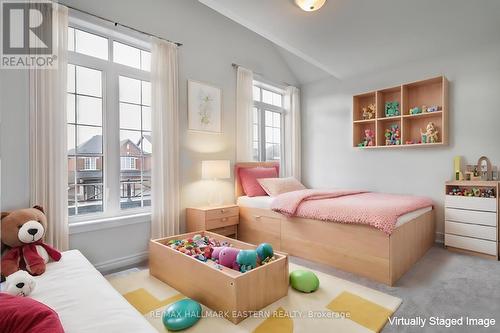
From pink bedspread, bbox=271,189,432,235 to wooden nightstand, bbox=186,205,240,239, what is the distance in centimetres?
57

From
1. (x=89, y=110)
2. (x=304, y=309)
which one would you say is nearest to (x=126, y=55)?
(x=89, y=110)

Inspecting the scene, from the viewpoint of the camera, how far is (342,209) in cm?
239

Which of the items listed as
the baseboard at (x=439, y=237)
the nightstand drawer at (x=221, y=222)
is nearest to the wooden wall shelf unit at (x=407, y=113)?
the baseboard at (x=439, y=237)

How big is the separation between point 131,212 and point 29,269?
1208 mm

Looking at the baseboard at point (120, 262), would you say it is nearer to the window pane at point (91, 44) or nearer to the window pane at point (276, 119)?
the window pane at point (91, 44)

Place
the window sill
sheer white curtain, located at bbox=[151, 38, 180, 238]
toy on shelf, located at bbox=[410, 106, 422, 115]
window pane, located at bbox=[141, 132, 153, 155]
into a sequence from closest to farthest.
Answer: the window sill
sheer white curtain, located at bbox=[151, 38, 180, 238]
window pane, located at bbox=[141, 132, 153, 155]
toy on shelf, located at bbox=[410, 106, 422, 115]

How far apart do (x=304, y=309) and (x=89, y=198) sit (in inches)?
86.1

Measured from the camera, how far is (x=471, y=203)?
9.13 feet

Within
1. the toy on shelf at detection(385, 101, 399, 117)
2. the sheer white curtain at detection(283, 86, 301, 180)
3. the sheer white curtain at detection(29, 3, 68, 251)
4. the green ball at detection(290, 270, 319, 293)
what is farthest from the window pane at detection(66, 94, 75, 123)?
the toy on shelf at detection(385, 101, 399, 117)

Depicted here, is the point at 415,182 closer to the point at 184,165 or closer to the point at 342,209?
the point at 342,209

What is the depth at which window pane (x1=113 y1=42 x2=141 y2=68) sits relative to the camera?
2.69 meters

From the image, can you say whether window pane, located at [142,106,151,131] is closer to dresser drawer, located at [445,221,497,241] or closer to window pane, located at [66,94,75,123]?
window pane, located at [66,94,75,123]

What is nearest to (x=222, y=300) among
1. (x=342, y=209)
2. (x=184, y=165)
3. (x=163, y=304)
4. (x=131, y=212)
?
(x=163, y=304)

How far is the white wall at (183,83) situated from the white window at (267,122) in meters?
0.29
